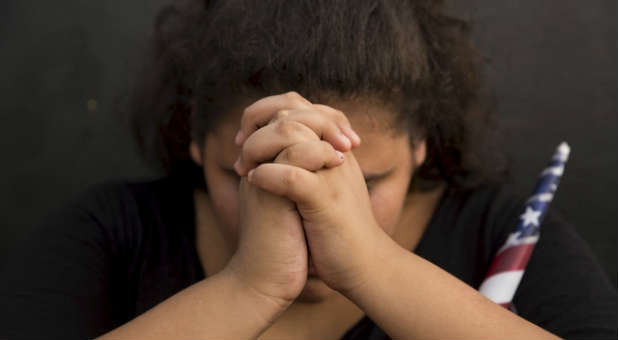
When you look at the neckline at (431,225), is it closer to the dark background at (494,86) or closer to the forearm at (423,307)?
the forearm at (423,307)

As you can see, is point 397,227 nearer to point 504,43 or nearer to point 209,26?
point 209,26

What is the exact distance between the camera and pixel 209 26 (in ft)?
3.07

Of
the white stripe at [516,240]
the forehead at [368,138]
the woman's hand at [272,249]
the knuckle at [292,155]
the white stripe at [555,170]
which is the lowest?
the white stripe at [516,240]

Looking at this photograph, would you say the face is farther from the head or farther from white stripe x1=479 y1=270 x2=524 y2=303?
white stripe x1=479 y1=270 x2=524 y2=303

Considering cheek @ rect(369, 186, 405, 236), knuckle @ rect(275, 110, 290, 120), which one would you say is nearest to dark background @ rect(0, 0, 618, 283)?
cheek @ rect(369, 186, 405, 236)

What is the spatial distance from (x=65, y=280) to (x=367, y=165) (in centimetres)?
40

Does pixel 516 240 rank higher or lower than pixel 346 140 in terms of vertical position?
lower

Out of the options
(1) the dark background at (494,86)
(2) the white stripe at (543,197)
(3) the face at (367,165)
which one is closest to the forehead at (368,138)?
(3) the face at (367,165)

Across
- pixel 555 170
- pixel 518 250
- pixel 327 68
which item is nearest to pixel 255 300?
pixel 327 68

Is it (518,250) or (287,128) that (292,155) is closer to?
(287,128)

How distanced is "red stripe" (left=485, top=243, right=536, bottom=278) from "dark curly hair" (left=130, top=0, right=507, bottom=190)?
197 mm

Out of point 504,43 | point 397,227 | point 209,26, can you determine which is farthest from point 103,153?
point 504,43

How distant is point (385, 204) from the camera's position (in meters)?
0.85

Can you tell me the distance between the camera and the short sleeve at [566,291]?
2.66ft
